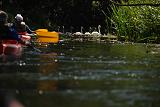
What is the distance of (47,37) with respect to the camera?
84.7ft

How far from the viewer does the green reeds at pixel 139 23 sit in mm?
22797

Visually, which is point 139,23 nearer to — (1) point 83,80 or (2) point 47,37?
(2) point 47,37

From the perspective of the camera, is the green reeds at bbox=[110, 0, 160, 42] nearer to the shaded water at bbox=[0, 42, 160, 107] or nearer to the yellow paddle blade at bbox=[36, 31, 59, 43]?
the yellow paddle blade at bbox=[36, 31, 59, 43]

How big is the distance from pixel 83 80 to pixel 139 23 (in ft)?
43.9

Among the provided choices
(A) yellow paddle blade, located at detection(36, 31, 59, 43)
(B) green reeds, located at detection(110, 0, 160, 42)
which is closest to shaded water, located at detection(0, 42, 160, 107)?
(B) green reeds, located at detection(110, 0, 160, 42)

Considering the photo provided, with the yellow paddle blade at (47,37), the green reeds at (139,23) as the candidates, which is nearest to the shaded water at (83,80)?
the green reeds at (139,23)

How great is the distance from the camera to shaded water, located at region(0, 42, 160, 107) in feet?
28.0

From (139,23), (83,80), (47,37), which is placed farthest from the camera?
(47,37)

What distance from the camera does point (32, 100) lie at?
840 centimetres

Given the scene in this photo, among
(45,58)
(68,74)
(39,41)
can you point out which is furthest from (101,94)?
→ (39,41)

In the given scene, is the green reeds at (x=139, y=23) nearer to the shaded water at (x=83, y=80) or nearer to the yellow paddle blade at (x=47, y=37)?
the yellow paddle blade at (x=47, y=37)

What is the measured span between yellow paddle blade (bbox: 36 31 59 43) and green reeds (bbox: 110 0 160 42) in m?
3.17

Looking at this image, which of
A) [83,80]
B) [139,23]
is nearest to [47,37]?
[139,23]

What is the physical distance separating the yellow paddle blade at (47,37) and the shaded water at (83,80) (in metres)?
9.03
